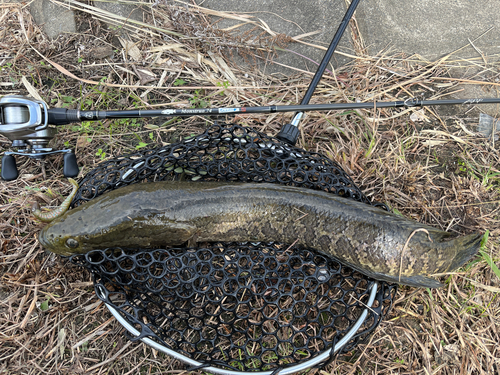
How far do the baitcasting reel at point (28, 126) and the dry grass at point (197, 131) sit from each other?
436 millimetres

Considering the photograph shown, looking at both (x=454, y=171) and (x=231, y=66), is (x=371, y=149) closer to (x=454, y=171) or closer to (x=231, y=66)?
(x=454, y=171)

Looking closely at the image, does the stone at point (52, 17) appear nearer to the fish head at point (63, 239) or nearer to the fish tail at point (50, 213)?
the fish tail at point (50, 213)

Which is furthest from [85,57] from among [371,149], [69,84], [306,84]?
[371,149]

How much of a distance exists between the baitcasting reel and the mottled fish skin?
2.13 ft

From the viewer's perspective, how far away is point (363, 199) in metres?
3.17

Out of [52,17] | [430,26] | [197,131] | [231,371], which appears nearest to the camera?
[231,371]

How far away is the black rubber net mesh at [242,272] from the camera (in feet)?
9.64

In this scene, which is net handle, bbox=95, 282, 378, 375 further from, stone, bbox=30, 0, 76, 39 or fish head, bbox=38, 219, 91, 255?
stone, bbox=30, 0, 76, 39

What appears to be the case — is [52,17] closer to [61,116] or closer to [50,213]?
[61,116]

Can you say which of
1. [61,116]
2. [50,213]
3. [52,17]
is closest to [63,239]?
[50,213]

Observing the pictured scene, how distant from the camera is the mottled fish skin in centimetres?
279

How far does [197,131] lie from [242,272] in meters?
1.68

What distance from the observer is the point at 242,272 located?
294 centimetres

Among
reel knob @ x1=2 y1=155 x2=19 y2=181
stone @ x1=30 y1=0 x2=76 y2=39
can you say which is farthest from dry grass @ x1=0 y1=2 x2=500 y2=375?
reel knob @ x1=2 y1=155 x2=19 y2=181
